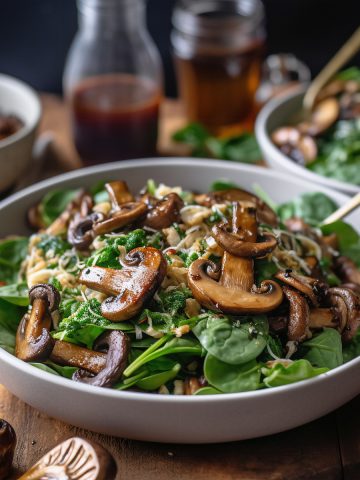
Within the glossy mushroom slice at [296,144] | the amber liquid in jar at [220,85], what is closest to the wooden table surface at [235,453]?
the glossy mushroom slice at [296,144]

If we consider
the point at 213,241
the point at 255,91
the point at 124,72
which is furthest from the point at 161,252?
the point at 255,91

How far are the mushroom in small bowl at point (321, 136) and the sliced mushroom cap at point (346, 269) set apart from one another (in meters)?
0.55

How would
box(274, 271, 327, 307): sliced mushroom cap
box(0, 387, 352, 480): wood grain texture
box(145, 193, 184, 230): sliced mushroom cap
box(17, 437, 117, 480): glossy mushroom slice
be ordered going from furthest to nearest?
box(145, 193, 184, 230): sliced mushroom cap, box(274, 271, 327, 307): sliced mushroom cap, box(0, 387, 352, 480): wood grain texture, box(17, 437, 117, 480): glossy mushroom slice

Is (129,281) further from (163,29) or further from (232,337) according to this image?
(163,29)

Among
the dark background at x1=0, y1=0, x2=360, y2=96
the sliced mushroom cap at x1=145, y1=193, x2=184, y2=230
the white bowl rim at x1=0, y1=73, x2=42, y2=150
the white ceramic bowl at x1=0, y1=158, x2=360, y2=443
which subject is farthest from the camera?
the dark background at x1=0, y1=0, x2=360, y2=96

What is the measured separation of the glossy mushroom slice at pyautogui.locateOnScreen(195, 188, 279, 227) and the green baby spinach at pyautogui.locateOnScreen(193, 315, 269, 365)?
0.61 m

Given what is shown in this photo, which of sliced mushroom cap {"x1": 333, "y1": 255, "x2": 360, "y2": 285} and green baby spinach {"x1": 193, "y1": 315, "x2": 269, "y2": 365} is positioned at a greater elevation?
green baby spinach {"x1": 193, "y1": 315, "x2": 269, "y2": 365}

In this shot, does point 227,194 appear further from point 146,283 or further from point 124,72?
point 124,72

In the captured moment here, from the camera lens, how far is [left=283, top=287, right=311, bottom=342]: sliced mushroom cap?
231cm

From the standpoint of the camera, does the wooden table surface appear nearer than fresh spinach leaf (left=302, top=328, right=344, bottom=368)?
Yes

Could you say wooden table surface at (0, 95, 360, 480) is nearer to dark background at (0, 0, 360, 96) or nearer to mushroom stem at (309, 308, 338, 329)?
mushroom stem at (309, 308, 338, 329)

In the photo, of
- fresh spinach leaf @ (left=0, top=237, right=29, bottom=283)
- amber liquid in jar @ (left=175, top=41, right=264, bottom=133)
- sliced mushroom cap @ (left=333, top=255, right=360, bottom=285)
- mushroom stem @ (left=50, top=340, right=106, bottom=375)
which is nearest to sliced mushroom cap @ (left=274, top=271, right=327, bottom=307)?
sliced mushroom cap @ (left=333, top=255, right=360, bottom=285)

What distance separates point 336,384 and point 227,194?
961 mm

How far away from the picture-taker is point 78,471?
191 cm
